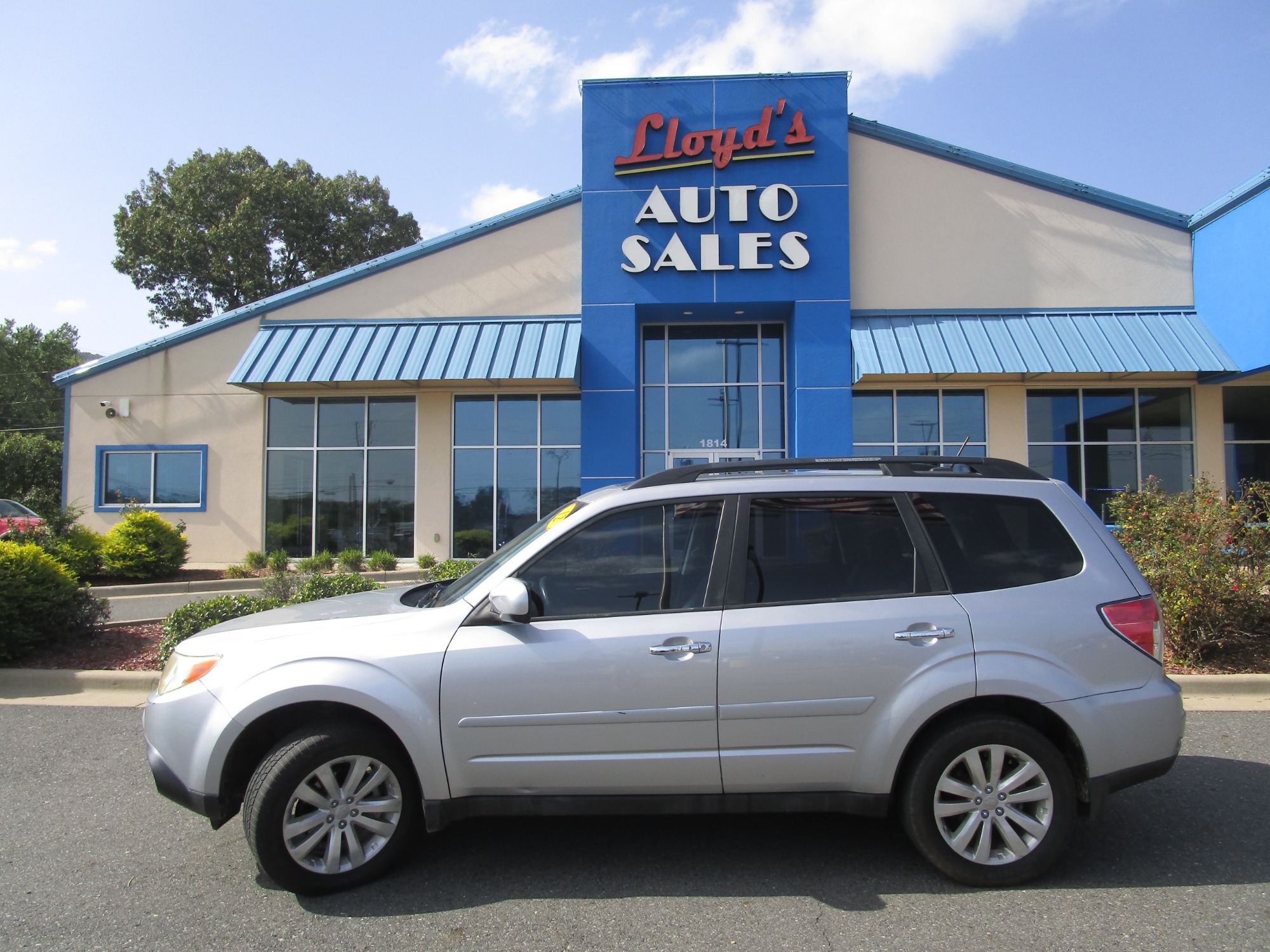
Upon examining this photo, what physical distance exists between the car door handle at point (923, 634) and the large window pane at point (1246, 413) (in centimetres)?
1608

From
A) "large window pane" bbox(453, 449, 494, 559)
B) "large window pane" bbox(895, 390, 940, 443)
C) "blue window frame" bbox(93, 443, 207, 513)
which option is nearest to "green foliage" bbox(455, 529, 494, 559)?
"large window pane" bbox(453, 449, 494, 559)

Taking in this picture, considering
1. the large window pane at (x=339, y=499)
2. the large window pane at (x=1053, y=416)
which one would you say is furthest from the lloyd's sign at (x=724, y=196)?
the large window pane at (x=339, y=499)

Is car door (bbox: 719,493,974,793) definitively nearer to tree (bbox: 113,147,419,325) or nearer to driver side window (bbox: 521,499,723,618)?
driver side window (bbox: 521,499,723,618)

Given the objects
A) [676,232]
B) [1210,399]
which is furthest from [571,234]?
[1210,399]

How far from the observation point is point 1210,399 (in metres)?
16.0

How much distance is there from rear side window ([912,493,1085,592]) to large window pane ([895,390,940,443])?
13015 mm

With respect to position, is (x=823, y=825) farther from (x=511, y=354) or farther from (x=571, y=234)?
(x=571, y=234)

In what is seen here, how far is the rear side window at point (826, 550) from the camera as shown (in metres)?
3.71

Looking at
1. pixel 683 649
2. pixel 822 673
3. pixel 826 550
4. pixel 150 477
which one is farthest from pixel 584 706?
pixel 150 477

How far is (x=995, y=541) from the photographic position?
12.5ft

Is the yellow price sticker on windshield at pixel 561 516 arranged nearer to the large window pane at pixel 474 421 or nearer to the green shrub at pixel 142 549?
the large window pane at pixel 474 421

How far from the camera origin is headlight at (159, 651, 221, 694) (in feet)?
12.1

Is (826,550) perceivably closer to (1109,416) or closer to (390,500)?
(390,500)

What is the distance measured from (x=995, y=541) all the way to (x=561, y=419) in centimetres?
1363
